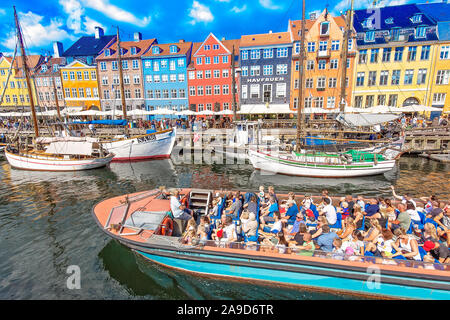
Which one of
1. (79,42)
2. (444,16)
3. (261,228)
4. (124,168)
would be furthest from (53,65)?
(444,16)

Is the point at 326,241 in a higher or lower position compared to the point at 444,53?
lower

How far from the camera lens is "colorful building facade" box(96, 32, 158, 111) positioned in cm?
4316

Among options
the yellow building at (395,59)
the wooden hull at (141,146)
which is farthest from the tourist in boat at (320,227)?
the yellow building at (395,59)

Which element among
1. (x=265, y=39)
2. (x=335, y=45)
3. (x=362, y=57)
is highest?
(x=265, y=39)

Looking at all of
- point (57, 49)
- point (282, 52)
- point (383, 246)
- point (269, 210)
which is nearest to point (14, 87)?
point (57, 49)

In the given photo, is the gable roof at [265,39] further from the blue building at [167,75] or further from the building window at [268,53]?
the blue building at [167,75]

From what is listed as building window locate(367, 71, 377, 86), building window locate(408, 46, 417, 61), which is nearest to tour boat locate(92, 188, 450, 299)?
building window locate(367, 71, 377, 86)

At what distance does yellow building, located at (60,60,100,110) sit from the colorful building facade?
146 cm

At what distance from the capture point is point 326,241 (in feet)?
22.7

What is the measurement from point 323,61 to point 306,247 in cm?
3631

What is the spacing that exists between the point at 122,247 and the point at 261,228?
543 centimetres

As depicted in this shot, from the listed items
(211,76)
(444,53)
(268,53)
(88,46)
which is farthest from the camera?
(88,46)

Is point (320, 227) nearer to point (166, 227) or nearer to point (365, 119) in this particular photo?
point (166, 227)

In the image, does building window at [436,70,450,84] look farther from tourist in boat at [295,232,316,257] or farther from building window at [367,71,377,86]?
tourist in boat at [295,232,316,257]
